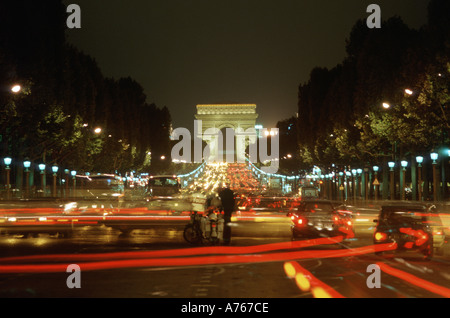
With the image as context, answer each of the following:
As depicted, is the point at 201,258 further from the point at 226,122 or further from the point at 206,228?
the point at 226,122

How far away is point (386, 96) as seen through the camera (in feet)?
186

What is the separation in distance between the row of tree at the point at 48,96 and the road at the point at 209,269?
26357mm

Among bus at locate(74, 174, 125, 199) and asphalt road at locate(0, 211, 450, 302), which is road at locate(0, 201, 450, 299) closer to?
asphalt road at locate(0, 211, 450, 302)

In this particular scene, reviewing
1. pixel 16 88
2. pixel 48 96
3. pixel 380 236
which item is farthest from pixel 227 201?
pixel 48 96

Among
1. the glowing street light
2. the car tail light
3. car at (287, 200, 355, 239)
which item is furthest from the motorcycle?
the glowing street light

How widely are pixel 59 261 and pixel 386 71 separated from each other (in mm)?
47767

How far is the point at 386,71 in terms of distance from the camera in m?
60.2

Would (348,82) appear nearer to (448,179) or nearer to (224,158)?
(448,179)

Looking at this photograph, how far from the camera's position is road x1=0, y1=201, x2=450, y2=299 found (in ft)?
39.4

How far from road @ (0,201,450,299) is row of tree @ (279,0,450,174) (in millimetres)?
19852

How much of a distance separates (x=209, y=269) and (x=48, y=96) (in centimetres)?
4218

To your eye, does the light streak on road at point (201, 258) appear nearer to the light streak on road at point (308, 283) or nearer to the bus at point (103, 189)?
the light streak on road at point (308, 283)

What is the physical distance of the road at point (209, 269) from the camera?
12.0 m

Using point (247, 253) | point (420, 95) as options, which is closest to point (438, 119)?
point (420, 95)
